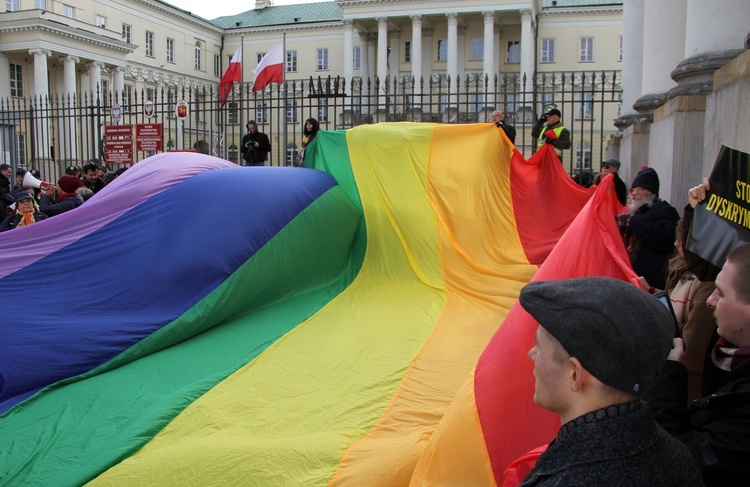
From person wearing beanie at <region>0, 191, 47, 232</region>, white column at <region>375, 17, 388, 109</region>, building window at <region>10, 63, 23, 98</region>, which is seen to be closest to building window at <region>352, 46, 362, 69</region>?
white column at <region>375, 17, 388, 109</region>

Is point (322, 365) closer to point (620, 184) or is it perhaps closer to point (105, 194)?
point (105, 194)

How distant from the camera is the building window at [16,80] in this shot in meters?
41.3

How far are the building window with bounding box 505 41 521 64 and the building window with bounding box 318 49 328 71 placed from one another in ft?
52.9

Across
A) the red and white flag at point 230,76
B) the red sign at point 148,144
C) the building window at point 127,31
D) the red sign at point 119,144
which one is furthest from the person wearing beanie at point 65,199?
the building window at point 127,31

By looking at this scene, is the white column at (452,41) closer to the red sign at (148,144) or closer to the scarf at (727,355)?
the red sign at (148,144)

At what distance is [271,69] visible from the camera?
18.4 meters

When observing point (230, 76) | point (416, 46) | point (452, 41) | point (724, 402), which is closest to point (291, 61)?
point (416, 46)

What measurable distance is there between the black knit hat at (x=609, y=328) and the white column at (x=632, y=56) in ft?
40.0

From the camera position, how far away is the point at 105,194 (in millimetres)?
5664

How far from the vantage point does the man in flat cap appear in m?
1.36

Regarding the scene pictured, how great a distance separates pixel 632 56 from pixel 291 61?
4993cm

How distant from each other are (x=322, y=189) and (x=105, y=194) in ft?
6.52

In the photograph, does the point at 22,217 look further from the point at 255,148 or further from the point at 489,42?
the point at 489,42

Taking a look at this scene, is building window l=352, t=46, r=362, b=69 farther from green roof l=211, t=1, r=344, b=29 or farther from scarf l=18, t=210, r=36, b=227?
scarf l=18, t=210, r=36, b=227
